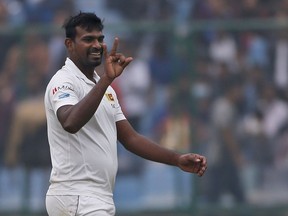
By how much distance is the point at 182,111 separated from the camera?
42.9 ft

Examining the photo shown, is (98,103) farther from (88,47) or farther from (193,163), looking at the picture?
(193,163)

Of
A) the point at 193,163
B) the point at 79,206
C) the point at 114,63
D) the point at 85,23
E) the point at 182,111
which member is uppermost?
the point at 182,111

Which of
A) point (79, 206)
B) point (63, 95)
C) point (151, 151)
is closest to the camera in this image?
point (63, 95)

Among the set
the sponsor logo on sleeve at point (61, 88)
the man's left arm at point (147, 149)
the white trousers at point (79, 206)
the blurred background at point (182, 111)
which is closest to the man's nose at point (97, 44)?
the sponsor logo on sleeve at point (61, 88)

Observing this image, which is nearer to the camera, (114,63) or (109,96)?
(114,63)

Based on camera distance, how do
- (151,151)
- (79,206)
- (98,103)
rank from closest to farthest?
(98,103)
(79,206)
(151,151)

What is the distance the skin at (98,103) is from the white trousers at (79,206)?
0.60 m

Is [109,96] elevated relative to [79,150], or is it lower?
elevated

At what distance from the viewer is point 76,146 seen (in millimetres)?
6930

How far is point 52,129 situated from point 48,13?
6944 mm

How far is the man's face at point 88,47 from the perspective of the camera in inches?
273

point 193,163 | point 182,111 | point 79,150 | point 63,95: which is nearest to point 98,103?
point 63,95

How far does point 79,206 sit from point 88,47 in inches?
42.0

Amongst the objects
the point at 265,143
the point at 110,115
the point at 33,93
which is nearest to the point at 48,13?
the point at 33,93
